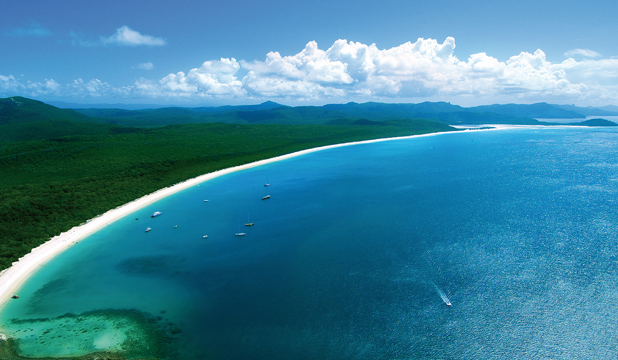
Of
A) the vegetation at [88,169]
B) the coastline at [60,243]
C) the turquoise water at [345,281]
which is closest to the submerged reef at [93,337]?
the turquoise water at [345,281]

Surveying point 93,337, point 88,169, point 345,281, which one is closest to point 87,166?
point 88,169

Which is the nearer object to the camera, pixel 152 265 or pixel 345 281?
pixel 345 281

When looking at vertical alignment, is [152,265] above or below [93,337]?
above

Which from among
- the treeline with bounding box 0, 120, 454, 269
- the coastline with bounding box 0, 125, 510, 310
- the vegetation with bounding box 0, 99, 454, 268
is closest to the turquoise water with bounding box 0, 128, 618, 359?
the coastline with bounding box 0, 125, 510, 310

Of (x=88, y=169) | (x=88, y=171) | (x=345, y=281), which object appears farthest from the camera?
(x=88, y=169)

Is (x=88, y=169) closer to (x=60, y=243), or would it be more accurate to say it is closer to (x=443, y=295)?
(x=60, y=243)

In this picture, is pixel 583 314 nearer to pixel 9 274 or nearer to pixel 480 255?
pixel 480 255
